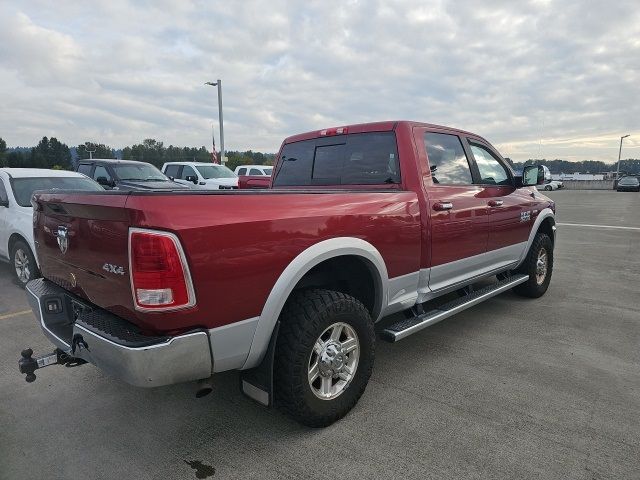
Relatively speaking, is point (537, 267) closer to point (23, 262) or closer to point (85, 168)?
point (23, 262)

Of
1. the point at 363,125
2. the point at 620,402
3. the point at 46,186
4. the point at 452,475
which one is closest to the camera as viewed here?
the point at 452,475

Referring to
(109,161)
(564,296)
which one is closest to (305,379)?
(564,296)

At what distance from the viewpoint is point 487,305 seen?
518 cm

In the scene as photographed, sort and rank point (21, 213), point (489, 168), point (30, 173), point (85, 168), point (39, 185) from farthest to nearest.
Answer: point (85, 168) → point (30, 173) → point (39, 185) → point (21, 213) → point (489, 168)

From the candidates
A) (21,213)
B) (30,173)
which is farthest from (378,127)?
(30,173)

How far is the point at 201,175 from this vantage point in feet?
46.1

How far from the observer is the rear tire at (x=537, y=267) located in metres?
5.13

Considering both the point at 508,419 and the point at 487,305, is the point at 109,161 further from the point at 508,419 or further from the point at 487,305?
the point at 508,419

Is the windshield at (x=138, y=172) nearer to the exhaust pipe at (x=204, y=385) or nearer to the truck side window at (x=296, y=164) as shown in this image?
the truck side window at (x=296, y=164)

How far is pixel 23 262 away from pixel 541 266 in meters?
6.72

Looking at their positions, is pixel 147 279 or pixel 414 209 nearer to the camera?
pixel 147 279

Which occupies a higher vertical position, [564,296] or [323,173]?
[323,173]

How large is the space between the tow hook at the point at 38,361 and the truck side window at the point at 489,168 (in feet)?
12.0

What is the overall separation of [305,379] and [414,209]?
149 centimetres
